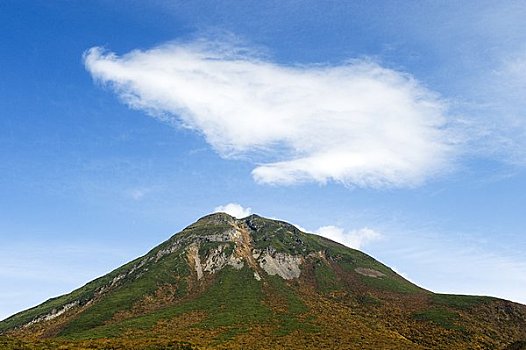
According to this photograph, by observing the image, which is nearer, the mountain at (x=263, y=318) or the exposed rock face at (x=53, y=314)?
the mountain at (x=263, y=318)

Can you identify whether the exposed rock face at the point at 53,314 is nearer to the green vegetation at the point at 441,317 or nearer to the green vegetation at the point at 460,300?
the green vegetation at the point at 441,317

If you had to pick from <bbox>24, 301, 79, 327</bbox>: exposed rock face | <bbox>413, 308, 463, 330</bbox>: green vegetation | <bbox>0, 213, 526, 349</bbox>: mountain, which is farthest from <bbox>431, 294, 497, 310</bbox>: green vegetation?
<bbox>24, 301, 79, 327</bbox>: exposed rock face

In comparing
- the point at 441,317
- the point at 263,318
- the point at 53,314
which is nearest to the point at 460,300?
the point at 441,317

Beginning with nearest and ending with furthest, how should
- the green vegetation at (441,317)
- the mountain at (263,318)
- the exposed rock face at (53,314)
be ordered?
1. the mountain at (263,318)
2. the green vegetation at (441,317)
3. the exposed rock face at (53,314)

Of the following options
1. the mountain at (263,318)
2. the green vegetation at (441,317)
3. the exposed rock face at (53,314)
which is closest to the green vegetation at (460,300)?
the mountain at (263,318)

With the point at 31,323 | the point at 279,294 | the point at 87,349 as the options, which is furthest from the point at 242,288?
the point at 87,349

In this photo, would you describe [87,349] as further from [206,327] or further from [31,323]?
[31,323]

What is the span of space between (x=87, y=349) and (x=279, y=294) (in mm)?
95173

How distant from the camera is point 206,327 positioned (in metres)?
141

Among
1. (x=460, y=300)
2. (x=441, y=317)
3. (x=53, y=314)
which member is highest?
(x=460, y=300)

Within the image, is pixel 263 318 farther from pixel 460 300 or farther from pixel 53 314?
pixel 53 314

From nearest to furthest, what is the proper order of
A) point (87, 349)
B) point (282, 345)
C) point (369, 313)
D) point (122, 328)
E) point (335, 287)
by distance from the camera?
point (87, 349)
point (282, 345)
point (122, 328)
point (369, 313)
point (335, 287)

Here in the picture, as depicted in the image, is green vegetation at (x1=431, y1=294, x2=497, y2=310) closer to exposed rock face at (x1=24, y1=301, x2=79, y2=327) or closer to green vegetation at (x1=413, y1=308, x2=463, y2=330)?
green vegetation at (x1=413, y1=308, x2=463, y2=330)

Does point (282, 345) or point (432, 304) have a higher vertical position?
point (432, 304)
